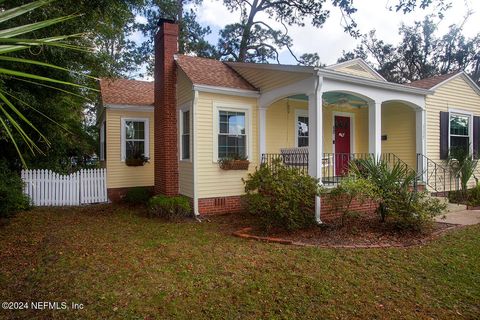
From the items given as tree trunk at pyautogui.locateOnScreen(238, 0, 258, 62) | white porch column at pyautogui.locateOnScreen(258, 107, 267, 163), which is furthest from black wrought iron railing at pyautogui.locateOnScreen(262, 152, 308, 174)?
tree trunk at pyautogui.locateOnScreen(238, 0, 258, 62)

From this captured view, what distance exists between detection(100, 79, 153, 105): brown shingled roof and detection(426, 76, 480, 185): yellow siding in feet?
32.6

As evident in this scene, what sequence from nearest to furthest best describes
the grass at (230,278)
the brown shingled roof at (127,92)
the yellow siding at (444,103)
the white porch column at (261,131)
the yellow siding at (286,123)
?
1. the grass at (230,278)
2. the white porch column at (261,131)
3. the yellow siding at (286,123)
4. the yellow siding at (444,103)
5. the brown shingled roof at (127,92)

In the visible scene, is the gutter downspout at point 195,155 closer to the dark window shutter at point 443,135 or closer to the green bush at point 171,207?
the green bush at point 171,207

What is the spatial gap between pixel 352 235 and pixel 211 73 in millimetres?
5958

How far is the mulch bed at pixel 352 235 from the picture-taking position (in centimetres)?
585

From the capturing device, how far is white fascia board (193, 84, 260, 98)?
8312 millimetres

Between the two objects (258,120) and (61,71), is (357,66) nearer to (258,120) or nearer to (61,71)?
(258,120)

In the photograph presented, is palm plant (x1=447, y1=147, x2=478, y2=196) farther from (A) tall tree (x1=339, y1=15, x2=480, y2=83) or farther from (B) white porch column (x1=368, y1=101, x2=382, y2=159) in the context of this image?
(A) tall tree (x1=339, y1=15, x2=480, y2=83)

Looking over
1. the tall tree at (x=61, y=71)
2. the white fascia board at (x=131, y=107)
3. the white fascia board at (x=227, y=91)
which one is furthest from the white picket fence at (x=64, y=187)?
the white fascia board at (x=227, y=91)

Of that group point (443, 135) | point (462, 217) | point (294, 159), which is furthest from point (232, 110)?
point (443, 135)

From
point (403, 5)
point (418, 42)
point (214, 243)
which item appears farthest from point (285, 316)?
point (418, 42)

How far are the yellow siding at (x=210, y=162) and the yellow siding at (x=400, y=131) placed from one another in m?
5.59

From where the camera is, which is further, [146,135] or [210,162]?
[146,135]

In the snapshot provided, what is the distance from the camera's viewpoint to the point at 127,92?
1285cm
